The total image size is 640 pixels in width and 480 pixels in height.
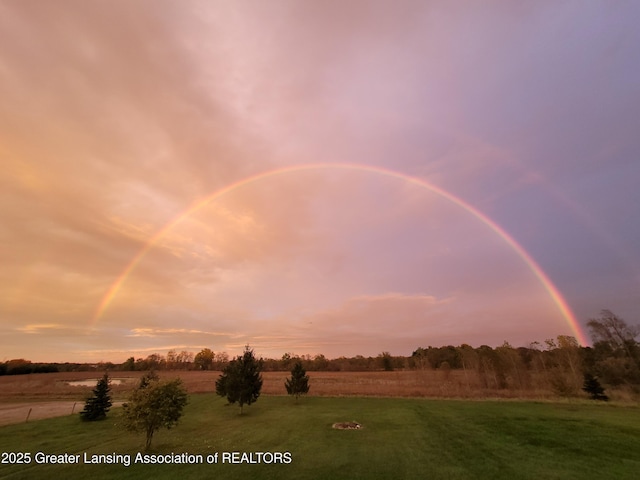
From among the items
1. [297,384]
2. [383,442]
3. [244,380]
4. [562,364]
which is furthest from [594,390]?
[244,380]

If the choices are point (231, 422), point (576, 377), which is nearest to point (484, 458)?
point (231, 422)

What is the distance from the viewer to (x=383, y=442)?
70.3 ft

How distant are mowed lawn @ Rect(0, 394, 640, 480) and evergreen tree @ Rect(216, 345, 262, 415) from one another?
2.20 metres

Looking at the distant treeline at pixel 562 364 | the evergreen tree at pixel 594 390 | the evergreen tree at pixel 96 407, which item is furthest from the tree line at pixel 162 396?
the evergreen tree at pixel 594 390

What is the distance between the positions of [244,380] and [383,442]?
844 inches

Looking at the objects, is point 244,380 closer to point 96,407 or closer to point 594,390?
point 96,407

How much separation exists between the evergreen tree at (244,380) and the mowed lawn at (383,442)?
2.20 meters

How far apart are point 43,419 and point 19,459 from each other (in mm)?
18966

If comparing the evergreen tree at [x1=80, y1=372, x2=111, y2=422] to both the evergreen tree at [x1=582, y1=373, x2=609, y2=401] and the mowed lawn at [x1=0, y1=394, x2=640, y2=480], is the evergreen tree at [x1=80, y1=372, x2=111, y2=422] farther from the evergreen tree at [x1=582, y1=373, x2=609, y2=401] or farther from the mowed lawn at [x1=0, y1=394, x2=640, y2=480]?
the evergreen tree at [x1=582, y1=373, x2=609, y2=401]

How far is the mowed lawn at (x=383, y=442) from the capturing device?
52.8 feet

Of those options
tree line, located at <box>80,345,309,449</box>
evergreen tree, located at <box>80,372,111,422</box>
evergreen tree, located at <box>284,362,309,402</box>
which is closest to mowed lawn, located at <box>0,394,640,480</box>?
evergreen tree, located at <box>80,372,111,422</box>

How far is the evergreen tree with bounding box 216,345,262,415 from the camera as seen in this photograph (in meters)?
36.3

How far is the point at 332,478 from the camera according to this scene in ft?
50.1

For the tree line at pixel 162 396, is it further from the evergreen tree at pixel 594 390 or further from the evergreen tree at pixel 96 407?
the evergreen tree at pixel 594 390
